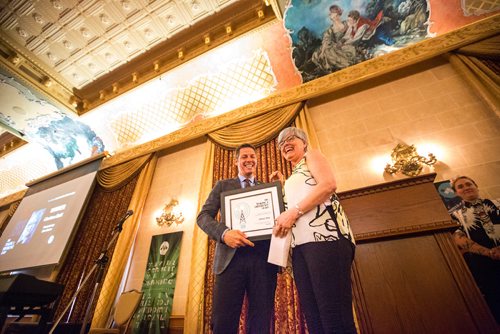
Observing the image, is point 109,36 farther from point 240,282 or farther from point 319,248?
point 319,248

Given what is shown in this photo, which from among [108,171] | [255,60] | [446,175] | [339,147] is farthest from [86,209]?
[446,175]

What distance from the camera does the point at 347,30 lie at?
402cm

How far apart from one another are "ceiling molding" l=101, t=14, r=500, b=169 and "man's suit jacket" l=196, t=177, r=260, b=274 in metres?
2.93

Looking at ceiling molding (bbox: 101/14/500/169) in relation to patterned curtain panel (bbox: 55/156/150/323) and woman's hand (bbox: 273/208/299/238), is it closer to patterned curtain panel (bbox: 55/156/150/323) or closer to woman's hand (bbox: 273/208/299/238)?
patterned curtain panel (bbox: 55/156/150/323)

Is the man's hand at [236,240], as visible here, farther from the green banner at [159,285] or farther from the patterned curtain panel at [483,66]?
the patterned curtain panel at [483,66]

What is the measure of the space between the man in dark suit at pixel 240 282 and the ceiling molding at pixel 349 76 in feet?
11.0

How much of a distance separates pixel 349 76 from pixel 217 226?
3707 mm

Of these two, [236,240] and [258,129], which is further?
[258,129]

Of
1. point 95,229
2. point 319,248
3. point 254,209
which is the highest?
point 95,229

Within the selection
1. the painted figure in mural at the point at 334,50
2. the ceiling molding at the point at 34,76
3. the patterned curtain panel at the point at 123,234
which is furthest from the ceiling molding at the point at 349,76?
the ceiling molding at the point at 34,76

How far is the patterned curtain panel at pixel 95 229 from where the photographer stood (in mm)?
4230

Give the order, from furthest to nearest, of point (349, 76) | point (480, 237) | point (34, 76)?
1. point (34, 76)
2. point (349, 76)
3. point (480, 237)

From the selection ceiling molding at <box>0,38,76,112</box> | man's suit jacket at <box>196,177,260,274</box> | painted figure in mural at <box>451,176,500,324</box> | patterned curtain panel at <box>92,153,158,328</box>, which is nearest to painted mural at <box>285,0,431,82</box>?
painted figure in mural at <box>451,176,500,324</box>

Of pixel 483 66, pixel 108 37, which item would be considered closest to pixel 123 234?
pixel 108 37
